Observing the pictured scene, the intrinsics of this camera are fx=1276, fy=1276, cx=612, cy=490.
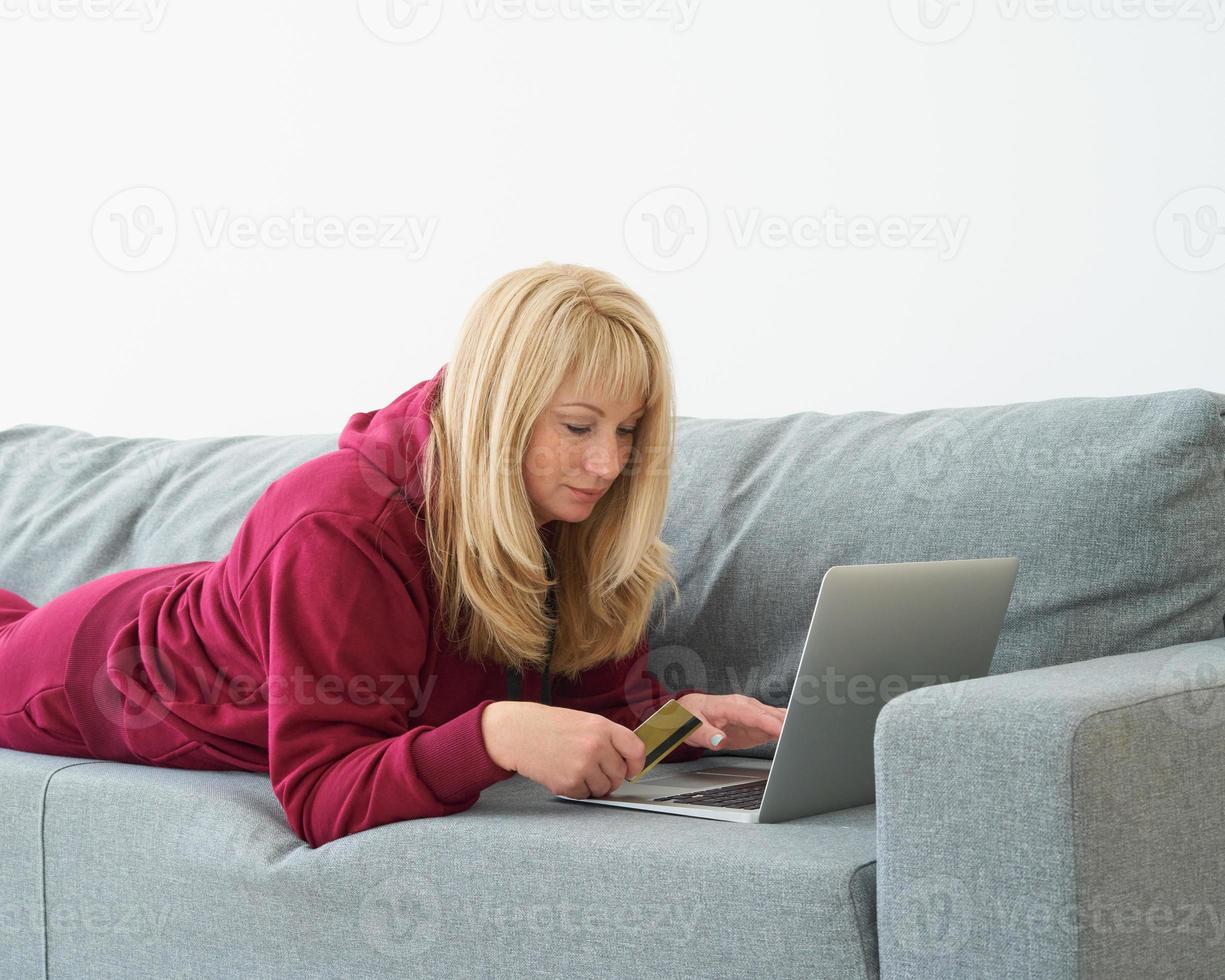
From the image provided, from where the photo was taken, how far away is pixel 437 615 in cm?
137

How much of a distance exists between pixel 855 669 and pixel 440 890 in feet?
1.38

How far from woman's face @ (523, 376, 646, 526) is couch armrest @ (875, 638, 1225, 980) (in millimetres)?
507

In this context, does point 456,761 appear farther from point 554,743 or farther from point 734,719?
point 734,719

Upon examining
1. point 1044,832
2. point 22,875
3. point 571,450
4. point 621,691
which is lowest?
point 22,875

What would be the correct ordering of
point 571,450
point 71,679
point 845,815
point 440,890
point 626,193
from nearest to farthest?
point 440,890, point 845,815, point 571,450, point 71,679, point 626,193

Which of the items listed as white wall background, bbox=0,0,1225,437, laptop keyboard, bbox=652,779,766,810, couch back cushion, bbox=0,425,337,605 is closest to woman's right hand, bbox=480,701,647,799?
laptop keyboard, bbox=652,779,766,810

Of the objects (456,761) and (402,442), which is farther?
(402,442)

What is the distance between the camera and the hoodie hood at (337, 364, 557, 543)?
4.45ft

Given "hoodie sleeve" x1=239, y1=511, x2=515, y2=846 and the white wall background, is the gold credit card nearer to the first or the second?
"hoodie sleeve" x1=239, y1=511, x2=515, y2=846

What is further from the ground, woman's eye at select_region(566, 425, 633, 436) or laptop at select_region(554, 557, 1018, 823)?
woman's eye at select_region(566, 425, 633, 436)

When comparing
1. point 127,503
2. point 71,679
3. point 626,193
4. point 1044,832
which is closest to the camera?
point 1044,832

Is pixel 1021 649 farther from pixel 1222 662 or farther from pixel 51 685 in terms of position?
pixel 51 685

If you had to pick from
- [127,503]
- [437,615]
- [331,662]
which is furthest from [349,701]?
[127,503]

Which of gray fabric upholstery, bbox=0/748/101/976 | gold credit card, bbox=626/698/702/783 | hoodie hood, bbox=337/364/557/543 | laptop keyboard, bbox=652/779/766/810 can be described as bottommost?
gray fabric upholstery, bbox=0/748/101/976
